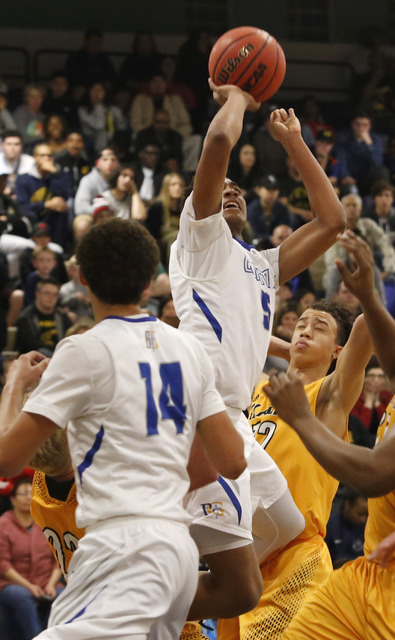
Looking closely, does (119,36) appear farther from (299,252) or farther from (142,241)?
(142,241)

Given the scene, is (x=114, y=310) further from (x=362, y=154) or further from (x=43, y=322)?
(x=362, y=154)

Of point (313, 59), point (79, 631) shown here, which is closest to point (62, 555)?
point (79, 631)

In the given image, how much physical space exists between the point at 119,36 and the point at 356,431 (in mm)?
10034

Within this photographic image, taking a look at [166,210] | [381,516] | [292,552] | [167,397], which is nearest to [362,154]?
[166,210]

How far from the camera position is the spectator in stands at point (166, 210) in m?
11.2

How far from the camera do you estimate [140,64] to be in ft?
49.4

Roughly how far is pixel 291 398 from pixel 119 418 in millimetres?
666

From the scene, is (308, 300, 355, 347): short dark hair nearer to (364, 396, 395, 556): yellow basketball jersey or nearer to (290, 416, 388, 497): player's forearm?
(364, 396, 395, 556): yellow basketball jersey

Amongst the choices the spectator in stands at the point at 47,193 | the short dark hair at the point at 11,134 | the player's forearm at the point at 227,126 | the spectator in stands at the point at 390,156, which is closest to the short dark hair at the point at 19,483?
the spectator in stands at the point at 47,193

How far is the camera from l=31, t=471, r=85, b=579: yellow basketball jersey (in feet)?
13.4

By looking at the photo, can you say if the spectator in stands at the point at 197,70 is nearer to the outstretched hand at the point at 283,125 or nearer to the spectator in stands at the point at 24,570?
the spectator in stands at the point at 24,570

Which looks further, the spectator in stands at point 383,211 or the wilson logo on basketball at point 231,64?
the spectator in stands at point 383,211

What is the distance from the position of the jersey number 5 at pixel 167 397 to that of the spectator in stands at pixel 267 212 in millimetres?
8589

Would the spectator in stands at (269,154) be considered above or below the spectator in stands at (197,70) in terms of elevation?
below
